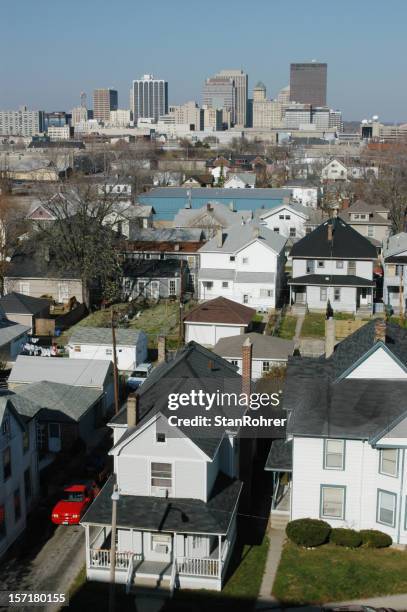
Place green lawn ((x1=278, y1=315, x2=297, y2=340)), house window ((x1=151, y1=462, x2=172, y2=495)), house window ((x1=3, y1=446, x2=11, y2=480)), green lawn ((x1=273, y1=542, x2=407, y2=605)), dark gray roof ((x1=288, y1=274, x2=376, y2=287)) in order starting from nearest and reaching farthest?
1. green lawn ((x1=273, y1=542, x2=407, y2=605))
2. house window ((x1=151, y1=462, x2=172, y2=495))
3. house window ((x1=3, y1=446, x2=11, y2=480))
4. green lawn ((x1=278, y1=315, x2=297, y2=340))
5. dark gray roof ((x1=288, y1=274, x2=376, y2=287))

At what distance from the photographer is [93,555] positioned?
22938 millimetres

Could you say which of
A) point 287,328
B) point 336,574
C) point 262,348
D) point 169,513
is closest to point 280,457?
point 336,574

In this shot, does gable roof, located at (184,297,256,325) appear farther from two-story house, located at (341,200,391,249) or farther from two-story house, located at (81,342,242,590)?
two-story house, located at (341,200,391,249)

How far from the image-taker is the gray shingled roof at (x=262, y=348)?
130ft

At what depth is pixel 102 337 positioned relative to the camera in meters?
43.0

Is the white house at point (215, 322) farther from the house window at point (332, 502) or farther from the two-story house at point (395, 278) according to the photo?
the house window at point (332, 502)

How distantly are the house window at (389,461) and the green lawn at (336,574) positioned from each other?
248cm

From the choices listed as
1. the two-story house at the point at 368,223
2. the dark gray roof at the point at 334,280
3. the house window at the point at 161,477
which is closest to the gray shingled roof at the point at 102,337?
the dark gray roof at the point at 334,280

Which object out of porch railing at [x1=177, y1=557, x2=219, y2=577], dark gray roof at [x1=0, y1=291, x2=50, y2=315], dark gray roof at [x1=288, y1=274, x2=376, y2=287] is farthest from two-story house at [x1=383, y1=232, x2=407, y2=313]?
porch railing at [x1=177, y1=557, x2=219, y2=577]

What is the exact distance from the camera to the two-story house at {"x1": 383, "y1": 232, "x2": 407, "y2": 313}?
5422 centimetres

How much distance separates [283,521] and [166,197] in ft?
221

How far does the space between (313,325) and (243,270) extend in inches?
303

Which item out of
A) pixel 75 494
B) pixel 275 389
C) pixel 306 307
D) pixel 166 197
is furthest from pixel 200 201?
pixel 75 494

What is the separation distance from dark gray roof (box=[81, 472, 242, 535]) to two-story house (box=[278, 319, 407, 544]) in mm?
2760
